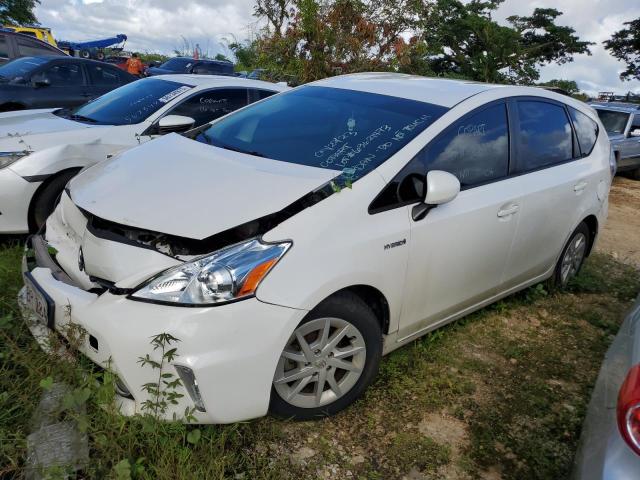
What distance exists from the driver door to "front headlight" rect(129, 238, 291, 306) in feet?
2.83

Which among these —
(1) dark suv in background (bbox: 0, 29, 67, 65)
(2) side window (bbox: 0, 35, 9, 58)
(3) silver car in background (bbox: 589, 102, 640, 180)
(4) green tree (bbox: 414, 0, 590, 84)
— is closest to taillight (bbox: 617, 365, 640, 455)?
(3) silver car in background (bbox: 589, 102, 640, 180)

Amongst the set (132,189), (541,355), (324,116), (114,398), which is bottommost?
(541,355)

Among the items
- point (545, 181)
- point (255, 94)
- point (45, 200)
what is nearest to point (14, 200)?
point (45, 200)

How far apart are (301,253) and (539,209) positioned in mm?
2000

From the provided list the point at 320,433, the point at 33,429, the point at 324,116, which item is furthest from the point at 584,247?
the point at 33,429

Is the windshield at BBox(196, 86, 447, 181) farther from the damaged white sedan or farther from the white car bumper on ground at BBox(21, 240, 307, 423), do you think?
the damaged white sedan

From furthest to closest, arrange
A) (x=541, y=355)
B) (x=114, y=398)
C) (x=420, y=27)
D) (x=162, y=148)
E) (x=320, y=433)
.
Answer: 1. (x=420, y=27)
2. (x=541, y=355)
3. (x=162, y=148)
4. (x=320, y=433)
5. (x=114, y=398)

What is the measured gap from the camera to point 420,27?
9.38 meters

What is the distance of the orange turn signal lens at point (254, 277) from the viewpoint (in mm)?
2119

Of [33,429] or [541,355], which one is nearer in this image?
[33,429]

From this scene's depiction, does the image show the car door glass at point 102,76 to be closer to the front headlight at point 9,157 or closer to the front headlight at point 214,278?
the front headlight at point 9,157

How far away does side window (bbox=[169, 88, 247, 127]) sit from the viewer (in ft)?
16.9

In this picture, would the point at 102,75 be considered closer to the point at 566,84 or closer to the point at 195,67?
the point at 195,67

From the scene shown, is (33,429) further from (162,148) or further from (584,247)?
(584,247)
